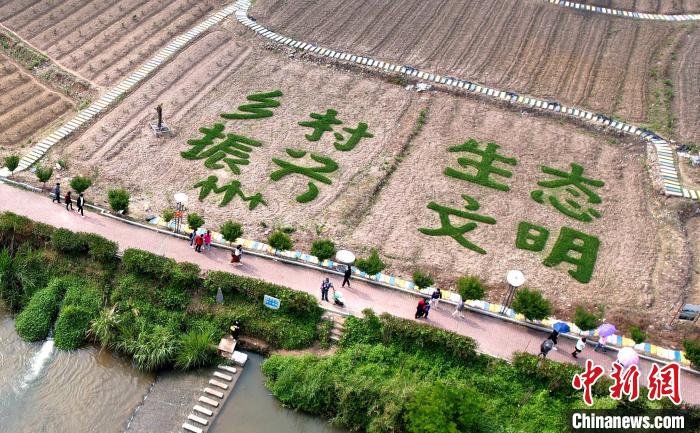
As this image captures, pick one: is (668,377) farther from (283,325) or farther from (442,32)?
(442,32)

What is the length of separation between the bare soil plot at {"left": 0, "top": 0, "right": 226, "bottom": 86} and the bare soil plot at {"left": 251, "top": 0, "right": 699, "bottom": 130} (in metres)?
7.59

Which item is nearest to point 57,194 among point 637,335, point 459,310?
point 459,310

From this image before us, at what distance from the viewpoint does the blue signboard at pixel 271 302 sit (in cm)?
3650

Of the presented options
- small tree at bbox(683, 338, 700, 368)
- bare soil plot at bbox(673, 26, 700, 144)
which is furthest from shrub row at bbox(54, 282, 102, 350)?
bare soil plot at bbox(673, 26, 700, 144)

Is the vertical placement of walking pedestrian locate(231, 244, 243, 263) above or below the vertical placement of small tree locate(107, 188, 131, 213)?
below

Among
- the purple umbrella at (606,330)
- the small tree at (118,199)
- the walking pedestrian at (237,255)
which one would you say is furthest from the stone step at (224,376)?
the purple umbrella at (606,330)

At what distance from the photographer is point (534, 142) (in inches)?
1999

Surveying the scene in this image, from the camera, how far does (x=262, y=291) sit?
121ft

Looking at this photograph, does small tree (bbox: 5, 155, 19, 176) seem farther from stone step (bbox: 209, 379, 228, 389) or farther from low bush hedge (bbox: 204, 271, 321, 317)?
stone step (bbox: 209, 379, 228, 389)

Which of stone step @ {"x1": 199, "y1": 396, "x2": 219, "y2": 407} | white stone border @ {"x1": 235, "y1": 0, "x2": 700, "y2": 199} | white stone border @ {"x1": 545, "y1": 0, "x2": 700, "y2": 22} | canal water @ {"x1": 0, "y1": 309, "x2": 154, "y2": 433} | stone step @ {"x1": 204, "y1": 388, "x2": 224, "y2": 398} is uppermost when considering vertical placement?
white stone border @ {"x1": 545, "y1": 0, "x2": 700, "y2": 22}

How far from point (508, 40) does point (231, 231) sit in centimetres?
3553

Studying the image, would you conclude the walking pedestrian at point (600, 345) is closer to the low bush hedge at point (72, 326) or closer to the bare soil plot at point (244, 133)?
the bare soil plot at point (244, 133)

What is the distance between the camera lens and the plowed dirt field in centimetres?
4094

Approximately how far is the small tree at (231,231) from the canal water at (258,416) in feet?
27.2
